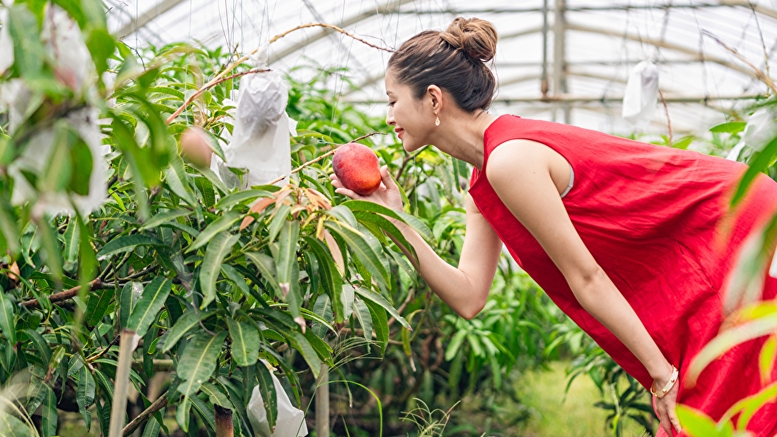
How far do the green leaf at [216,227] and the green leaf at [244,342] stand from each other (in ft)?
0.41

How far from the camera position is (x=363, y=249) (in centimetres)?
97

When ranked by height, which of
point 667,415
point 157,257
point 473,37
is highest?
point 473,37

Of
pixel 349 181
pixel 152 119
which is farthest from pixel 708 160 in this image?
pixel 152 119

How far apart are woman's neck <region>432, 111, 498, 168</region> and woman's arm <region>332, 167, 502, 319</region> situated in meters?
0.13

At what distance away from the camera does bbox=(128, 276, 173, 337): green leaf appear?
0.96 m

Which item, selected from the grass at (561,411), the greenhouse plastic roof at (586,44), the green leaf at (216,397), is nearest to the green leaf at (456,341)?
the grass at (561,411)

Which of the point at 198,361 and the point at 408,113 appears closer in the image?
the point at 198,361

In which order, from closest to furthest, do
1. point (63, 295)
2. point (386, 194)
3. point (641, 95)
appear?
point (63, 295)
point (386, 194)
point (641, 95)

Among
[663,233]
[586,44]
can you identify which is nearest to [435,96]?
[663,233]

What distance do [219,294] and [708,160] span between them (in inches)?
33.4

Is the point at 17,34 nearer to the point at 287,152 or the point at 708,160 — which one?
the point at 287,152

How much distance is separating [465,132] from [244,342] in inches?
24.8

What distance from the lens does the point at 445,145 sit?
1.43 metres

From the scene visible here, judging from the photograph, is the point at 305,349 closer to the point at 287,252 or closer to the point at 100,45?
the point at 287,252
